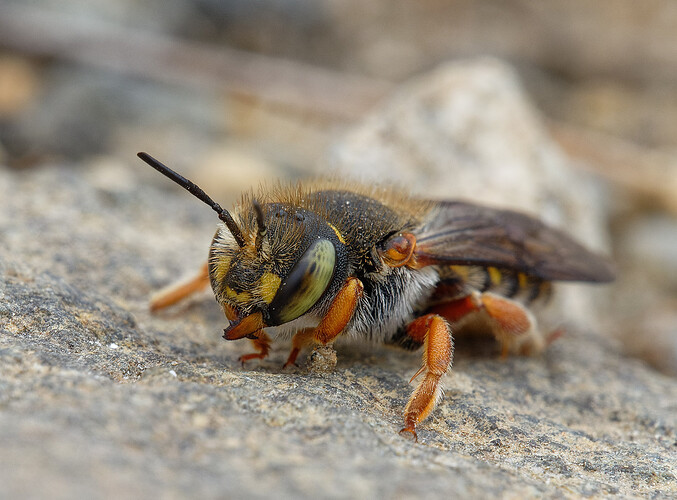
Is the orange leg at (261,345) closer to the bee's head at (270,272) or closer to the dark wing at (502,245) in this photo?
the bee's head at (270,272)

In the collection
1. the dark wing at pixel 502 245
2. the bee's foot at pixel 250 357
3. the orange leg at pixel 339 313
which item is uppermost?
the dark wing at pixel 502 245

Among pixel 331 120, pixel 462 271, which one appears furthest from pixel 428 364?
pixel 331 120

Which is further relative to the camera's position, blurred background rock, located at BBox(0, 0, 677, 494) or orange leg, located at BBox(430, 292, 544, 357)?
blurred background rock, located at BBox(0, 0, 677, 494)

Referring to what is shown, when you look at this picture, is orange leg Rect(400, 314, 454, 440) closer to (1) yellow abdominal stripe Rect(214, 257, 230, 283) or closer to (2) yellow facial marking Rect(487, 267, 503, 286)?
(2) yellow facial marking Rect(487, 267, 503, 286)

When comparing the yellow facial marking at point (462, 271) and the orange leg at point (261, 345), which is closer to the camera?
the orange leg at point (261, 345)

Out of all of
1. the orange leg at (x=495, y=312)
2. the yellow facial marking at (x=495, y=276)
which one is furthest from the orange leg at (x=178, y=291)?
the yellow facial marking at (x=495, y=276)

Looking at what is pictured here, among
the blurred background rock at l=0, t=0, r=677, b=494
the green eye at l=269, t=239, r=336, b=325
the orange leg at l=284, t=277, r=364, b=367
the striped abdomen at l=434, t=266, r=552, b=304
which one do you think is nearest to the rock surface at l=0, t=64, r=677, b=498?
the blurred background rock at l=0, t=0, r=677, b=494

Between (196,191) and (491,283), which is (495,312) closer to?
(491,283)
